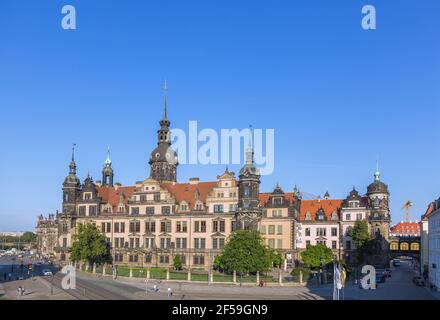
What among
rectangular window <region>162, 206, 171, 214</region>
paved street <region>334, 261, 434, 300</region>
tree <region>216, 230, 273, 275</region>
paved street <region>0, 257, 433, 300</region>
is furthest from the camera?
rectangular window <region>162, 206, 171, 214</region>

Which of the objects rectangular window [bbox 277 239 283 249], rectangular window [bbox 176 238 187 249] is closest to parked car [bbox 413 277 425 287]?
rectangular window [bbox 277 239 283 249]

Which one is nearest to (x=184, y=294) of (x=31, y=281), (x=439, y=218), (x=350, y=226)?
(x=31, y=281)

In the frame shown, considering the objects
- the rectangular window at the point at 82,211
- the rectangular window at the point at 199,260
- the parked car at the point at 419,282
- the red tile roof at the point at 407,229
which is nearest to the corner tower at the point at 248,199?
the rectangular window at the point at 199,260

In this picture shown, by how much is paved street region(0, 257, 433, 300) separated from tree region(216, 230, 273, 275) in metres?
5.72

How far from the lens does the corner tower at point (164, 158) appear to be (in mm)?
116000

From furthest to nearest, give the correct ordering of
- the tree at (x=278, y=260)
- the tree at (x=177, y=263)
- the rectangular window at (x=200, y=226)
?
the rectangular window at (x=200, y=226) < the tree at (x=177, y=263) < the tree at (x=278, y=260)

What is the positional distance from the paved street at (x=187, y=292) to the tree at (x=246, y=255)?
5.72 metres

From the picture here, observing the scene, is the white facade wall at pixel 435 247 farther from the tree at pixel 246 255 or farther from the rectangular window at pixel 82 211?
the rectangular window at pixel 82 211

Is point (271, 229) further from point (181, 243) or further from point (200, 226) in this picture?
point (181, 243)

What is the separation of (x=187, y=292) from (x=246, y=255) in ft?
47.4

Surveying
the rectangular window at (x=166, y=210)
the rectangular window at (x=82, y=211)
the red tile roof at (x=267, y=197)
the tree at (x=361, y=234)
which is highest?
the red tile roof at (x=267, y=197)

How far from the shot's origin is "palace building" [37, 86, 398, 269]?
95.3m

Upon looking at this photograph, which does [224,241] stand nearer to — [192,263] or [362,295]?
[192,263]

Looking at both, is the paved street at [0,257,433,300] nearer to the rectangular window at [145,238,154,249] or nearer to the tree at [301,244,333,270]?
the tree at [301,244,333,270]
